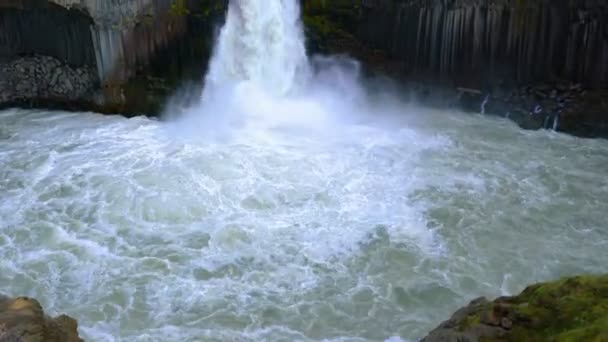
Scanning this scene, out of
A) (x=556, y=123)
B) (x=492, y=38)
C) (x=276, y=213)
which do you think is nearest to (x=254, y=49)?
(x=492, y=38)

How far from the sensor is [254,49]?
19219mm

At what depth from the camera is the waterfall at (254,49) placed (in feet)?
62.7

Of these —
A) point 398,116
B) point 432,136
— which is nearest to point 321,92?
point 398,116

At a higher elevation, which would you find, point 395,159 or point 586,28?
point 586,28

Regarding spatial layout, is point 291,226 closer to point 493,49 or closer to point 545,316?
point 545,316

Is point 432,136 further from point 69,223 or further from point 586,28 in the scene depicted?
point 69,223

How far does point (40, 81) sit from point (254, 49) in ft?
21.9

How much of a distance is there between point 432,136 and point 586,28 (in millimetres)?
4977

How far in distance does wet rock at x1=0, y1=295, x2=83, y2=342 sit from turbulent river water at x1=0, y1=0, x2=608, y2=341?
2387 mm

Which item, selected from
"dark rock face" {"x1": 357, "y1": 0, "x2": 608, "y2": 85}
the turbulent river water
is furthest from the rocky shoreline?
"dark rock face" {"x1": 357, "y1": 0, "x2": 608, "y2": 85}

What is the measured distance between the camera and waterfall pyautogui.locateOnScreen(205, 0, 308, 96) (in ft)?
62.7

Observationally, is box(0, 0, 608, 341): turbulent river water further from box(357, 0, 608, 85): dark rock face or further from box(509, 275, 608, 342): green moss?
box(509, 275, 608, 342): green moss

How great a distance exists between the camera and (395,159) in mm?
15008

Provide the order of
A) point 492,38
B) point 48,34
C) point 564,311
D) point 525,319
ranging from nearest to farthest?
point 564,311
point 525,319
point 492,38
point 48,34
